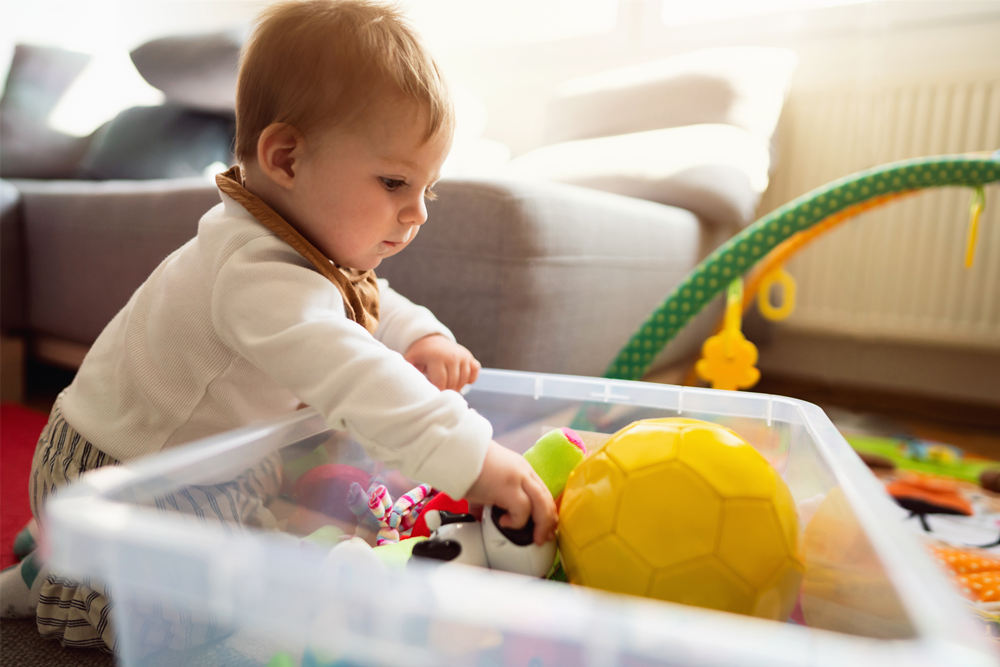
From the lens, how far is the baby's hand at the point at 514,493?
0.48 metres

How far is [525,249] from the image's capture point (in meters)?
0.88

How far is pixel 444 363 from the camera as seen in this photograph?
2.32 ft

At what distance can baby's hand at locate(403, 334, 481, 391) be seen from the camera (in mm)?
700

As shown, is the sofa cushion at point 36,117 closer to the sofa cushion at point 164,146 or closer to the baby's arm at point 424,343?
the sofa cushion at point 164,146

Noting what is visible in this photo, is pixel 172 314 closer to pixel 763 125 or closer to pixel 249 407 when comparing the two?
pixel 249 407

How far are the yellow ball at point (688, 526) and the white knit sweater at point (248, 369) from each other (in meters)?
0.09

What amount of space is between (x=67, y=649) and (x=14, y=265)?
116 centimetres

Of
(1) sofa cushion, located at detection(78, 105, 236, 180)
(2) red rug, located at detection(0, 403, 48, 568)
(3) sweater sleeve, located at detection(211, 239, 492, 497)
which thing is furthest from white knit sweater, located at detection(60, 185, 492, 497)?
(1) sofa cushion, located at detection(78, 105, 236, 180)

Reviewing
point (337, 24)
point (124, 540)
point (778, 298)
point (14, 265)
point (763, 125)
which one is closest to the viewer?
point (124, 540)

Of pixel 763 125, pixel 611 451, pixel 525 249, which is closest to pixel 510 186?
pixel 525 249

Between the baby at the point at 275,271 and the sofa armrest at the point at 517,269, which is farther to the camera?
the sofa armrest at the point at 517,269

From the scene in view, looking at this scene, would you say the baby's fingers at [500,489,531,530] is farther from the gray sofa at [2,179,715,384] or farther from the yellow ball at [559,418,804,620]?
the gray sofa at [2,179,715,384]

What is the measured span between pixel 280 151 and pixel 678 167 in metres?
1.01

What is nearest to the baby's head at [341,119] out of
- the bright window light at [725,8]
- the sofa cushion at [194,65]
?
the sofa cushion at [194,65]
